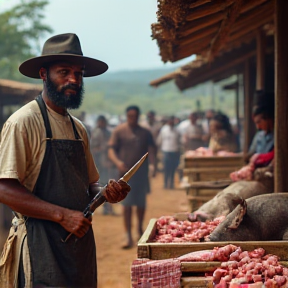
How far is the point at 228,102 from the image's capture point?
9744cm

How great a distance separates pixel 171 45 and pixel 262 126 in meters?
1.89

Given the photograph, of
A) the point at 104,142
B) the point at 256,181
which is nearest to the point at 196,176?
the point at 256,181

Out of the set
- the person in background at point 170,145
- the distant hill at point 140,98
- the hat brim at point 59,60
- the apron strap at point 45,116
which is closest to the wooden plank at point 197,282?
the apron strap at point 45,116

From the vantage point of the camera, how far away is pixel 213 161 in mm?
10391

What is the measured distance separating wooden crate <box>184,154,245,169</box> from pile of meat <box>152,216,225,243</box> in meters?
3.97

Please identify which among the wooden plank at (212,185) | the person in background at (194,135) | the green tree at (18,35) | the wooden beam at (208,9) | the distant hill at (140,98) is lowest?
the wooden plank at (212,185)

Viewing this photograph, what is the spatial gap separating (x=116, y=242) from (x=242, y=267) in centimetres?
835

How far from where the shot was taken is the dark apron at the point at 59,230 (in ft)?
14.6

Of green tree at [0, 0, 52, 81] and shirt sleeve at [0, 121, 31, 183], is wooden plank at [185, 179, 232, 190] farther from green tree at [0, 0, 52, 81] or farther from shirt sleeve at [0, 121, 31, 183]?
green tree at [0, 0, 52, 81]

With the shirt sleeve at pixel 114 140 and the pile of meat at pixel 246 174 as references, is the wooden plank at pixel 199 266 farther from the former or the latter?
the shirt sleeve at pixel 114 140

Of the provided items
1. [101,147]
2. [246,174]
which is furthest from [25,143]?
[101,147]

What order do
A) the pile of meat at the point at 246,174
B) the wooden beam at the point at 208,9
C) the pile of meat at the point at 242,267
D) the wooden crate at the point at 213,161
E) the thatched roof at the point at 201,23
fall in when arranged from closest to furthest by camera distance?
1. the pile of meat at the point at 242,267
2. the thatched roof at the point at 201,23
3. the wooden beam at the point at 208,9
4. the pile of meat at the point at 246,174
5. the wooden crate at the point at 213,161

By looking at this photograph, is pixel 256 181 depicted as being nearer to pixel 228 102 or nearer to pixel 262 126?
pixel 262 126

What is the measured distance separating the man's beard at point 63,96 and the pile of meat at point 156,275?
1.20m
